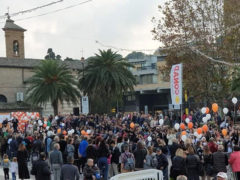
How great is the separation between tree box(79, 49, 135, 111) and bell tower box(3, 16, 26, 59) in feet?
101

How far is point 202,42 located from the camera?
33031mm

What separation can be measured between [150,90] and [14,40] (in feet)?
75.9

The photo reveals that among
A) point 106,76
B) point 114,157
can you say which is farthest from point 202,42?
point 114,157

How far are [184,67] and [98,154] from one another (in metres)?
19.2

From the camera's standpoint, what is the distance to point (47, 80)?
43.2 metres

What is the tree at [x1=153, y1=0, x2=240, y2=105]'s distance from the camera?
33.0 metres

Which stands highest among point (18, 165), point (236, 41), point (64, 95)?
point (236, 41)

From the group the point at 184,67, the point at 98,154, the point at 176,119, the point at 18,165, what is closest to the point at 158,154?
the point at 98,154

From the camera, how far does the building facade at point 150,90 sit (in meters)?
75.6

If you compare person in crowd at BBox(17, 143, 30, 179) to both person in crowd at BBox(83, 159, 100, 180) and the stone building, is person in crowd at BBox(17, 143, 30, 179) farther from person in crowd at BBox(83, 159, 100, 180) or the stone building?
the stone building

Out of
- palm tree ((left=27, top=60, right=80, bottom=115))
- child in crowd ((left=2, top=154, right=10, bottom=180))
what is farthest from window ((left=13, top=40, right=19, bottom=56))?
child in crowd ((left=2, top=154, right=10, bottom=180))

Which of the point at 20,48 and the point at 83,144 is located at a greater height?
the point at 20,48

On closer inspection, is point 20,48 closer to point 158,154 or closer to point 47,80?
point 47,80

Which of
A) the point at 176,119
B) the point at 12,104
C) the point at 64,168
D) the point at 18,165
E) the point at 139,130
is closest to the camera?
the point at 64,168
